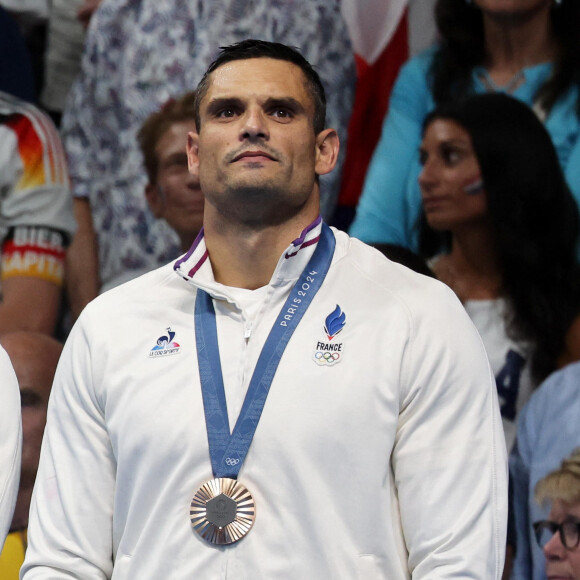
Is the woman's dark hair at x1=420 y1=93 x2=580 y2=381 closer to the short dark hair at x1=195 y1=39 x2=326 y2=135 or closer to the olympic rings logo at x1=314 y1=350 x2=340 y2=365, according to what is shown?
the short dark hair at x1=195 y1=39 x2=326 y2=135

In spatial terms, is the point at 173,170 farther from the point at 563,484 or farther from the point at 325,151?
the point at 563,484

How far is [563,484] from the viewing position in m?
3.35

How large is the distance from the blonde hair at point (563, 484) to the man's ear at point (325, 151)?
1.28 meters

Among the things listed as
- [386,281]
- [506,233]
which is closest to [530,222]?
[506,233]

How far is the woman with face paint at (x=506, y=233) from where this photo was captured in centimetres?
374

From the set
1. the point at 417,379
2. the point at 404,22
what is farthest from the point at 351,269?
the point at 404,22

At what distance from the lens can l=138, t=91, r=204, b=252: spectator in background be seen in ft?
13.8

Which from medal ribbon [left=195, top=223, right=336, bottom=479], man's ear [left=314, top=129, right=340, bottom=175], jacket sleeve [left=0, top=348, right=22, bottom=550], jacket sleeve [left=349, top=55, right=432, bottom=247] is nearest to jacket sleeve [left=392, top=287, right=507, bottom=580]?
Answer: medal ribbon [left=195, top=223, right=336, bottom=479]

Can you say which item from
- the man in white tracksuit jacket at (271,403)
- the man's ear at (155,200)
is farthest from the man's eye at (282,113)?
the man's ear at (155,200)

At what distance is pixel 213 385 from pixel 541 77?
2.17 m

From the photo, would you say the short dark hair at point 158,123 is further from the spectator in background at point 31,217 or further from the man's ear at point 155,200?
the spectator in background at point 31,217

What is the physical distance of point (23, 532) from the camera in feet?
12.3

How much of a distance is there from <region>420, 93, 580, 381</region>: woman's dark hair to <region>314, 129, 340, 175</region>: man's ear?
131 centimetres

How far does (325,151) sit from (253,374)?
2.01ft
